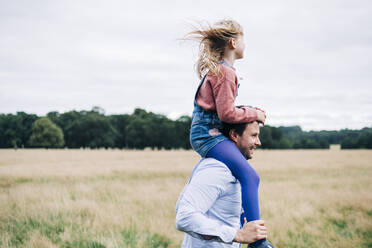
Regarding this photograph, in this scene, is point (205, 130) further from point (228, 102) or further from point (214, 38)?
point (214, 38)

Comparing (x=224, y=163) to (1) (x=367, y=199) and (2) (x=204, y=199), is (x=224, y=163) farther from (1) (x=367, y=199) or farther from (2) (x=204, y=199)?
(1) (x=367, y=199)

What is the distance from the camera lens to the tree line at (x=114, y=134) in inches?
2729

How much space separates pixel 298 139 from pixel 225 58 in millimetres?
94815

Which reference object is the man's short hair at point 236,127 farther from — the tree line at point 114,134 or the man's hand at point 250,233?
the tree line at point 114,134

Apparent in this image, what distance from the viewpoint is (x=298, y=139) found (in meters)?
91.8

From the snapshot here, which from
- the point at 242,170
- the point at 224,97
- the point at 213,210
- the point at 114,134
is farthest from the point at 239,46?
the point at 114,134

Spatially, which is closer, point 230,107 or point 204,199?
point 204,199

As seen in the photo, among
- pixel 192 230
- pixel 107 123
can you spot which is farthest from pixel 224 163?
pixel 107 123

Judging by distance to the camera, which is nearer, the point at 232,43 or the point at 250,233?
the point at 250,233

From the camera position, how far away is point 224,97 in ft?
7.14

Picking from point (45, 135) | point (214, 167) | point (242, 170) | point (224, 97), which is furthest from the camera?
point (45, 135)

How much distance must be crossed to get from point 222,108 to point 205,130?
0.20 meters

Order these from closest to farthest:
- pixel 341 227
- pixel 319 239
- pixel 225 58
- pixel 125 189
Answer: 1. pixel 225 58
2. pixel 319 239
3. pixel 341 227
4. pixel 125 189

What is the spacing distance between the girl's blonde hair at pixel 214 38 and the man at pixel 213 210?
778 millimetres
